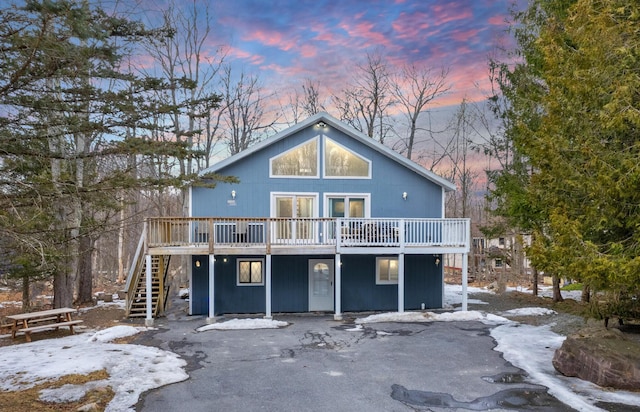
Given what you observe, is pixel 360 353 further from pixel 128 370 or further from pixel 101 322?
pixel 101 322

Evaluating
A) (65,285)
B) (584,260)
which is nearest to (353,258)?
(584,260)

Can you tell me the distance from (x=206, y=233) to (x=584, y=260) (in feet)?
34.6

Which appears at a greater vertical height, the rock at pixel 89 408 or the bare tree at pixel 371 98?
the bare tree at pixel 371 98

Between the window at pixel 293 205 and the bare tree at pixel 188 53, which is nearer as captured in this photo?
the window at pixel 293 205

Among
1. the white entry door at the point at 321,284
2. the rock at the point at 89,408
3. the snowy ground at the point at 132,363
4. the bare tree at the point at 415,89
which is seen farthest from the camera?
the bare tree at the point at 415,89

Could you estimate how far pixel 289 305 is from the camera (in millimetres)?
14500

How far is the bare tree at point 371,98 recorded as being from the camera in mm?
26688

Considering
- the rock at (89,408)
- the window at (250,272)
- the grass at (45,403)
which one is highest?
the window at (250,272)

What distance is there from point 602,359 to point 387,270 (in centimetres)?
826

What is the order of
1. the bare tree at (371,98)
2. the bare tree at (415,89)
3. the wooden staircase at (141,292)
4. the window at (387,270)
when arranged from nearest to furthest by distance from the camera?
the wooden staircase at (141,292) < the window at (387,270) < the bare tree at (415,89) < the bare tree at (371,98)

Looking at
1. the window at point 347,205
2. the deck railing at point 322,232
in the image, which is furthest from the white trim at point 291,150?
the deck railing at point 322,232

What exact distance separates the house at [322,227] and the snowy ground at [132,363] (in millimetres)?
2403

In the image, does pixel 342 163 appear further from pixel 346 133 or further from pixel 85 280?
pixel 85 280

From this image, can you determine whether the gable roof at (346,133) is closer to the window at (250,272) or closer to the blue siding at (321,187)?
the blue siding at (321,187)
